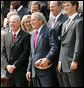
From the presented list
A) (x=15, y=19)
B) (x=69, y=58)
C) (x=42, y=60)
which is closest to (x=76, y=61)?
(x=69, y=58)

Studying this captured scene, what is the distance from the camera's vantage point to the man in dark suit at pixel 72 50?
15.8 ft

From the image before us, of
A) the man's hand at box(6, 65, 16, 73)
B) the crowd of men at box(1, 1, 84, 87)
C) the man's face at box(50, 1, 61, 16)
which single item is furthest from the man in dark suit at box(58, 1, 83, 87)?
the man's hand at box(6, 65, 16, 73)

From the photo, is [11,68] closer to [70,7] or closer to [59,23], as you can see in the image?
[59,23]

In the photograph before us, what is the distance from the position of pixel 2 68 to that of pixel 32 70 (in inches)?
31.9

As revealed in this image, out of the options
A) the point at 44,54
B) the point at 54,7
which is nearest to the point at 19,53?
the point at 44,54

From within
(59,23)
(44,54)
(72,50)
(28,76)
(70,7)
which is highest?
(70,7)

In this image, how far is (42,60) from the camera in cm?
524

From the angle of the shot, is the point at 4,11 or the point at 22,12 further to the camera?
the point at 4,11

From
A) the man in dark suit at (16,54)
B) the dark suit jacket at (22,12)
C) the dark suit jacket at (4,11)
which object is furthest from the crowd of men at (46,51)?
the dark suit jacket at (4,11)

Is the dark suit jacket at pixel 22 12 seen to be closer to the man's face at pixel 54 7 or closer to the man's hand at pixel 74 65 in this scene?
the man's face at pixel 54 7

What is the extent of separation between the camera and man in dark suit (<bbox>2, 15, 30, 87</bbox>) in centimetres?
577

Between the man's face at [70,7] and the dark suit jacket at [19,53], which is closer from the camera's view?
the man's face at [70,7]

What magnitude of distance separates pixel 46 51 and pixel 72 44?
0.61 m

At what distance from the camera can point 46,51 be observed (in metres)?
5.39
